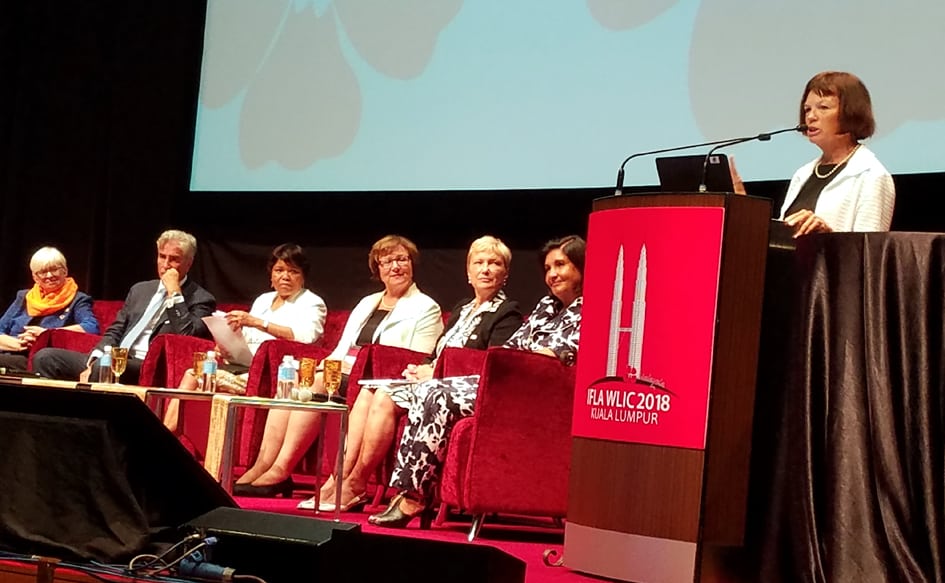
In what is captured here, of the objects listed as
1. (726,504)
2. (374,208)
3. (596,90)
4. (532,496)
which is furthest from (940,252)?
(374,208)

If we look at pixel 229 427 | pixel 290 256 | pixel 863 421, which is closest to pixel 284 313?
pixel 290 256

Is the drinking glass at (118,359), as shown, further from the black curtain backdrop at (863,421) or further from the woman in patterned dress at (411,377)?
the black curtain backdrop at (863,421)

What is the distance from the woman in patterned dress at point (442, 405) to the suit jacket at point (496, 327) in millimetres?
252

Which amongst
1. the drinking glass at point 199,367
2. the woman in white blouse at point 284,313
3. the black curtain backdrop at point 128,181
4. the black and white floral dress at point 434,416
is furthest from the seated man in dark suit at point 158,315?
the black and white floral dress at point 434,416

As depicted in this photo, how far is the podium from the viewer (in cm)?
274

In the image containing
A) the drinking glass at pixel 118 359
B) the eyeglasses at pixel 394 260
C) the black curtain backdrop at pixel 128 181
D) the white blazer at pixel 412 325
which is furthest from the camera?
the black curtain backdrop at pixel 128 181

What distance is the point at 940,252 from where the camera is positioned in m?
2.63

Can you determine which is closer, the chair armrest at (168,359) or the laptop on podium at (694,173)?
the laptop on podium at (694,173)

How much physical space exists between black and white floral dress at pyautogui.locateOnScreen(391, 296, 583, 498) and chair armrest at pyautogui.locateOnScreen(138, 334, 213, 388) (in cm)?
159

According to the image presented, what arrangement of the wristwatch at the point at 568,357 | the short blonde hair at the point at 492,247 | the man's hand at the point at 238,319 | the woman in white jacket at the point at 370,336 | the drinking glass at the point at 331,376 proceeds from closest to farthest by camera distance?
the wristwatch at the point at 568,357
the drinking glass at the point at 331,376
the short blonde hair at the point at 492,247
the woman in white jacket at the point at 370,336
the man's hand at the point at 238,319

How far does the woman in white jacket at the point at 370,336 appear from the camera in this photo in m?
5.10

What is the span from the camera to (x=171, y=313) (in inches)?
235

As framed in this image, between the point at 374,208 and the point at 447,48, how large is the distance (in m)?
0.90

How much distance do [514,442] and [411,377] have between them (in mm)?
896
